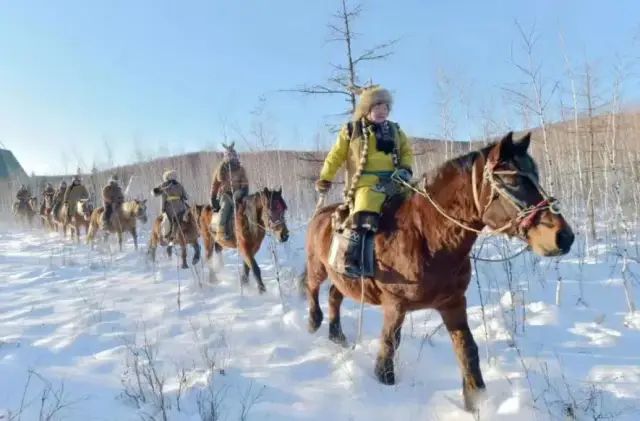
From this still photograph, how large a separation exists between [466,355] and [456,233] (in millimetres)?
966

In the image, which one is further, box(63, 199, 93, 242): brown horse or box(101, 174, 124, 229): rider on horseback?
box(63, 199, 93, 242): brown horse

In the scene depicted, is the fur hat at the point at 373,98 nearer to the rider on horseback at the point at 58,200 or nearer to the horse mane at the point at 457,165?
the horse mane at the point at 457,165

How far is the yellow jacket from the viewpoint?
13.1 ft

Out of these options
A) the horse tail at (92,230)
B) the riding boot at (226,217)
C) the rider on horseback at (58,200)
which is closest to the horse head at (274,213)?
the riding boot at (226,217)

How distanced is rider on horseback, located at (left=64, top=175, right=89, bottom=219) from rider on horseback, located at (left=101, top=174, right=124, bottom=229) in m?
3.73

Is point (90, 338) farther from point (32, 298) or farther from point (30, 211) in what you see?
A: point (30, 211)

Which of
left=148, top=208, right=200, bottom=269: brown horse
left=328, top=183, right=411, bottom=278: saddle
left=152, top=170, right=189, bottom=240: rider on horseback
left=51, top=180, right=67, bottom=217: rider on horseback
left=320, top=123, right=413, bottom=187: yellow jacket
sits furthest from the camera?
left=51, top=180, right=67, bottom=217: rider on horseback

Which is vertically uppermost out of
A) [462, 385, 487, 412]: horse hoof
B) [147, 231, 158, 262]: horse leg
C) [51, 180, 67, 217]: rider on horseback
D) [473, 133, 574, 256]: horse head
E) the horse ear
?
[51, 180, 67, 217]: rider on horseback

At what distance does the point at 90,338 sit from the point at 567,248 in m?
4.92

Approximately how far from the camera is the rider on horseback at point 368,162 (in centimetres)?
371

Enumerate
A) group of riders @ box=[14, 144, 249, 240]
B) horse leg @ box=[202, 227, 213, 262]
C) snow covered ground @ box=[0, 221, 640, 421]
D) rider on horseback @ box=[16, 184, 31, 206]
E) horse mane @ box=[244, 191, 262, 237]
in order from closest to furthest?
snow covered ground @ box=[0, 221, 640, 421] → horse mane @ box=[244, 191, 262, 237] → group of riders @ box=[14, 144, 249, 240] → horse leg @ box=[202, 227, 213, 262] → rider on horseback @ box=[16, 184, 31, 206]

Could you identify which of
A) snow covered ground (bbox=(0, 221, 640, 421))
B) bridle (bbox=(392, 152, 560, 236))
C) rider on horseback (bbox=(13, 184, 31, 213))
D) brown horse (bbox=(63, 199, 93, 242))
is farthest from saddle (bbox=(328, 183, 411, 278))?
rider on horseback (bbox=(13, 184, 31, 213))

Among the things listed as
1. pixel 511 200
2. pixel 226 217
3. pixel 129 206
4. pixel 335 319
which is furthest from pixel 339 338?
pixel 129 206

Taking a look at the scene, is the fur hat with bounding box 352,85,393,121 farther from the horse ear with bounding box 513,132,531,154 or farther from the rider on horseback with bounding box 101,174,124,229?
the rider on horseback with bounding box 101,174,124,229
